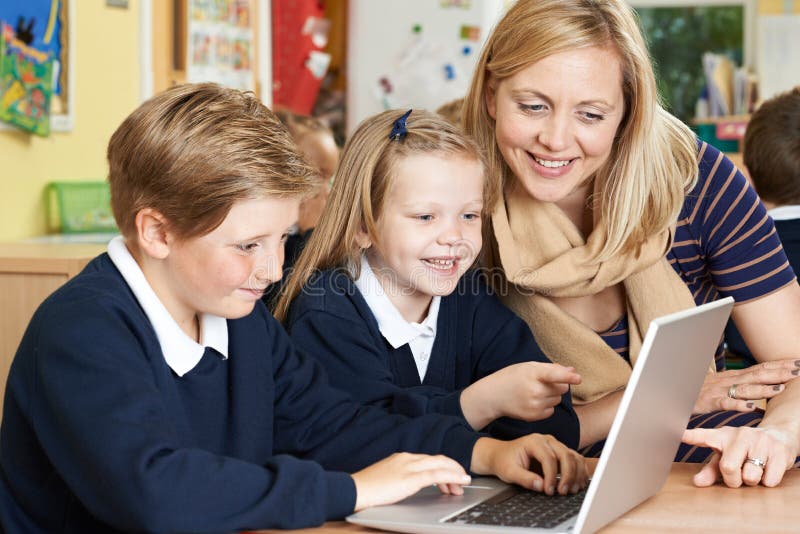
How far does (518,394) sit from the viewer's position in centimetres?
140

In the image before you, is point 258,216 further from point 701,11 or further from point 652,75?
point 701,11

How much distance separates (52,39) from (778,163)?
1906mm

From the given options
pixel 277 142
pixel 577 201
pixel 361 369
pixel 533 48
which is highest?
pixel 533 48

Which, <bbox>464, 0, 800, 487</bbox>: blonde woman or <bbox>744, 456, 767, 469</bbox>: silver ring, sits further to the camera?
<bbox>464, 0, 800, 487</bbox>: blonde woman

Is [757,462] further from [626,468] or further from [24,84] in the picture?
[24,84]

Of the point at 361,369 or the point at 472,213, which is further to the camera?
the point at 472,213

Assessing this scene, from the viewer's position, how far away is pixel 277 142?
4.22 ft

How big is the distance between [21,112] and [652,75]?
1.79 meters

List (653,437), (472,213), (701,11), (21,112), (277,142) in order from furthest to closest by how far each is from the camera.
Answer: (701,11), (21,112), (472,213), (277,142), (653,437)

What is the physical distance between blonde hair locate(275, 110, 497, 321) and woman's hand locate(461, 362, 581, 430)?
302 millimetres

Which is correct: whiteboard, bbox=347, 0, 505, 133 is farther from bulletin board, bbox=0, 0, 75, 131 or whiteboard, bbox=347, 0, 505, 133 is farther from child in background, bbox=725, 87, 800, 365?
child in background, bbox=725, 87, 800, 365

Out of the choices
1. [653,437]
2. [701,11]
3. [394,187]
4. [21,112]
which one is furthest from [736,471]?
[701,11]

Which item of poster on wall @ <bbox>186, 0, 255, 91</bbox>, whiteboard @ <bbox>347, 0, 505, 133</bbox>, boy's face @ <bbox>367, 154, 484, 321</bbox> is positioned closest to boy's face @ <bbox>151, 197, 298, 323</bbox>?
boy's face @ <bbox>367, 154, 484, 321</bbox>

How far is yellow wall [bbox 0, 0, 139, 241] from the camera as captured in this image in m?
2.88
